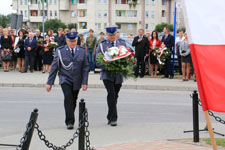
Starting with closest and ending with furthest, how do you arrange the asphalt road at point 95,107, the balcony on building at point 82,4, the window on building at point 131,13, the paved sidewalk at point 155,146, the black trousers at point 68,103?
the paved sidewalk at point 155,146, the black trousers at point 68,103, the asphalt road at point 95,107, the window on building at point 131,13, the balcony on building at point 82,4

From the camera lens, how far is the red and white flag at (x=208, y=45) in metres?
5.46

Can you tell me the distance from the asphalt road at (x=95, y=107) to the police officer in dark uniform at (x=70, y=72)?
0.60 metres

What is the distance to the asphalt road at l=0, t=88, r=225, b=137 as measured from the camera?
11048 millimetres

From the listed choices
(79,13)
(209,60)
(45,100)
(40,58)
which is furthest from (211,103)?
(79,13)

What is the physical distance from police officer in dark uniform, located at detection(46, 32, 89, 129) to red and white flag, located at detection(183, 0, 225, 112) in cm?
484

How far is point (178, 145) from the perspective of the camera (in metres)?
8.31

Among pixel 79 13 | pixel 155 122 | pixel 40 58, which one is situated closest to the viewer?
pixel 155 122

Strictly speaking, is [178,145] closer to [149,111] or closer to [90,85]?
[149,111]

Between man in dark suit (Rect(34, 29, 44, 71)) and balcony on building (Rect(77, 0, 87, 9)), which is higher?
balcony on building (Rect(77, 0, 87, 9))

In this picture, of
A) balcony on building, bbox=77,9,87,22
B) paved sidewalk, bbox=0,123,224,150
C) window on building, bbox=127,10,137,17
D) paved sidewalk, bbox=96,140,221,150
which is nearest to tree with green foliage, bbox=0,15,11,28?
balcony on building, bbox=77,9,87,22

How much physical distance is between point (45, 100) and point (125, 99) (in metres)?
2.38

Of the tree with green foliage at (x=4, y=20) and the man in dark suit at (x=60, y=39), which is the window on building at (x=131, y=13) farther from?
the man in dark suit at (x=60, y=39)

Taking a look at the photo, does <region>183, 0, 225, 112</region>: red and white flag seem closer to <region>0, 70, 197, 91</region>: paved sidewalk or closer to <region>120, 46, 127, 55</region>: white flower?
<region>120, 46, 127, 55</region>: white flower

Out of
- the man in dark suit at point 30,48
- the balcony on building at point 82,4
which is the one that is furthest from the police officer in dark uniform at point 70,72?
the balcony on building at point 82,4
